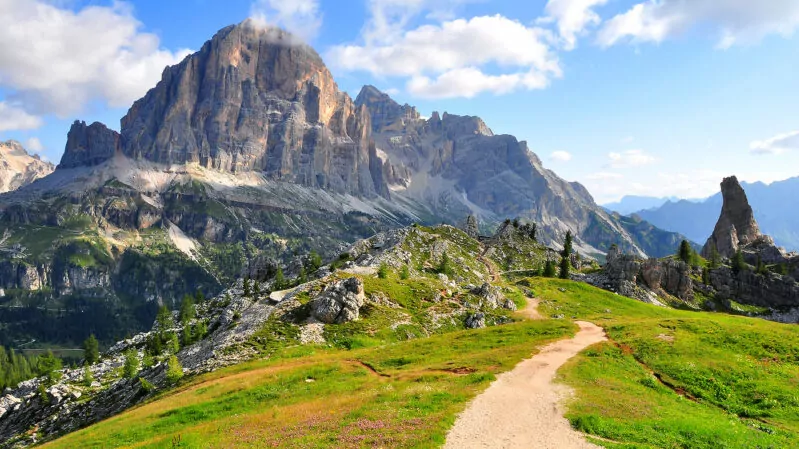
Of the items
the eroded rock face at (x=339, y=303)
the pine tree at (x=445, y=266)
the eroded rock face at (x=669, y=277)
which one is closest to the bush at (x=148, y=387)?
the eroded rock face at (x=339, y=303)

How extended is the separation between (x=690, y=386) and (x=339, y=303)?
48573 millimetres

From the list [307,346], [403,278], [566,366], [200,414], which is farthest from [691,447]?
[403,278]

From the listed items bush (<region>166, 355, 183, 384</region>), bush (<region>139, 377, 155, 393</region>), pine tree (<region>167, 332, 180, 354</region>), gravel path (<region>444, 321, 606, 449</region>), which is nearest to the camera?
gravel path (<region>444, 321, 606, 449</region>)

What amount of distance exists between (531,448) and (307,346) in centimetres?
4218

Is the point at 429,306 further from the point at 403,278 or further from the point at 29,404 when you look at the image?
the point at 29,404

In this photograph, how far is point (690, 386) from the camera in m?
37.8

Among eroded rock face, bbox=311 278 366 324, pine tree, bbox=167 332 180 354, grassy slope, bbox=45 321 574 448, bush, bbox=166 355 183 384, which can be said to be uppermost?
eroded rock face, bbox=311 278 366 324

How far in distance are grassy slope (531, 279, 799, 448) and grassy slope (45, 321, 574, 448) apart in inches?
326

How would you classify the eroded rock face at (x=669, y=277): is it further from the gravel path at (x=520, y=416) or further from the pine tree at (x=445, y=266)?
the gravel path at (x=520, y=416)

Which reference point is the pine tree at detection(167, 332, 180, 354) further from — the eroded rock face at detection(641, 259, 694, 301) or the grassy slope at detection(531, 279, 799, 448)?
the eroded rock face at detection(641, 259, 694, 301)

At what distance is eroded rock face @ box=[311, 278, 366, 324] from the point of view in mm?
69812

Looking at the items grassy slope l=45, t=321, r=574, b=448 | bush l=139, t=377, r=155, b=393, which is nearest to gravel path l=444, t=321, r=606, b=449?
grassy slope l=45, t=321, r=574, b=448

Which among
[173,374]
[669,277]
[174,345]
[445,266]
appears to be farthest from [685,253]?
[174,345]

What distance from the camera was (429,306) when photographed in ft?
269
